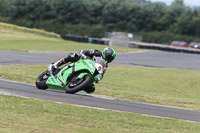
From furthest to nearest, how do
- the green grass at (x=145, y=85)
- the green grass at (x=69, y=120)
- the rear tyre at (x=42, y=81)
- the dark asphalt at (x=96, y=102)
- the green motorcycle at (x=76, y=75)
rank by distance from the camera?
the green grass at (x=145, y=85) < the rear tyre at (x=42, y=81) < the dark asphalt at (x=96, y=102) < the green motorcycle at (x=76, y=75) < the green grass at (x=69, y=120)

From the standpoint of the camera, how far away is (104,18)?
88.8 meters

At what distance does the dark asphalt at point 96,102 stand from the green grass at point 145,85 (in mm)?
2164

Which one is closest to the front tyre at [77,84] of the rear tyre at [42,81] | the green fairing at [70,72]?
the green fairing at [70,72]

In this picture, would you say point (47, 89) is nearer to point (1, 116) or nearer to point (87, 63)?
Result: point (87, 63)

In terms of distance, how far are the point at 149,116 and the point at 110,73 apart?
11708 mm

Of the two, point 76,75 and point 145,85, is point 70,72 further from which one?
point 145,85

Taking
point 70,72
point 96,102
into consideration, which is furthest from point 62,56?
point 70,72

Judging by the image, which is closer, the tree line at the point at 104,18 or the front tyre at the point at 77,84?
the front tyre at the point at 77,84

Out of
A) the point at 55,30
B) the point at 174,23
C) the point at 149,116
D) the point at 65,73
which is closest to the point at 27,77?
the point at 65,73

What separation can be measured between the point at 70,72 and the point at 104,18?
78781 mm

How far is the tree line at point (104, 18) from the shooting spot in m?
81.6

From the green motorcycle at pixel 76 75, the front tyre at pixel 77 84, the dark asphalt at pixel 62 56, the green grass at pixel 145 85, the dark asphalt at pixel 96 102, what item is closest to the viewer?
the front tyre at pixel 77 84

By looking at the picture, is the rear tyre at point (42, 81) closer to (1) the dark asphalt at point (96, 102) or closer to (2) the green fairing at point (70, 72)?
(1) the dark asphalt at point (96, 102)

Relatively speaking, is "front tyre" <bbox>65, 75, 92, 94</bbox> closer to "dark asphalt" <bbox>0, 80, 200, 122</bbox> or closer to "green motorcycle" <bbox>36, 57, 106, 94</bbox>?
"green motorcycle" <bbox>36, 57, 106, 94</bbox>
